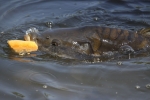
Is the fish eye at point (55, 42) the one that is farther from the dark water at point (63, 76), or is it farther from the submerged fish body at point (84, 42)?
the dark water at point (63, 76)

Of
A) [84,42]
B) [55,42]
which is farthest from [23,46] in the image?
[84,42]

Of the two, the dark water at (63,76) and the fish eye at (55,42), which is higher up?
the fish eye at (55,42)

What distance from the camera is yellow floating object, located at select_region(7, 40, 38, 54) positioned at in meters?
5.23

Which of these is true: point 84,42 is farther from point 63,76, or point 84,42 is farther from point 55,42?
point 63,76

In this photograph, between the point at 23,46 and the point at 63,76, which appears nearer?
the point at 63,76

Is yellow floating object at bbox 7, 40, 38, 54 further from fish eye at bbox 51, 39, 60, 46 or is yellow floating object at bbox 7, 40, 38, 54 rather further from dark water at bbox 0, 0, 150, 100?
fish eye at bbox 51, 39, 60, 46

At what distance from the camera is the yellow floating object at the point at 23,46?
206 inches

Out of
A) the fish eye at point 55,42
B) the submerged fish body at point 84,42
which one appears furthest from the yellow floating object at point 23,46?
the fish eye at point 55,42

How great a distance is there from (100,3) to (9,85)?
14.2 feet

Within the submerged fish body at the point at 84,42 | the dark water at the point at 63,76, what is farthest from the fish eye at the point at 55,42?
Answer: the dark water at the point at 63,76

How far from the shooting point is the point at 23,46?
523 cm

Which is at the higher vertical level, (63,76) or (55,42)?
(55,42)

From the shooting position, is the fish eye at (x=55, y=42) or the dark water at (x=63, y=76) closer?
the dark water at (x=63, y=76)

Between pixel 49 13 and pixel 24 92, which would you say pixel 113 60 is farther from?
pixel 49 13
